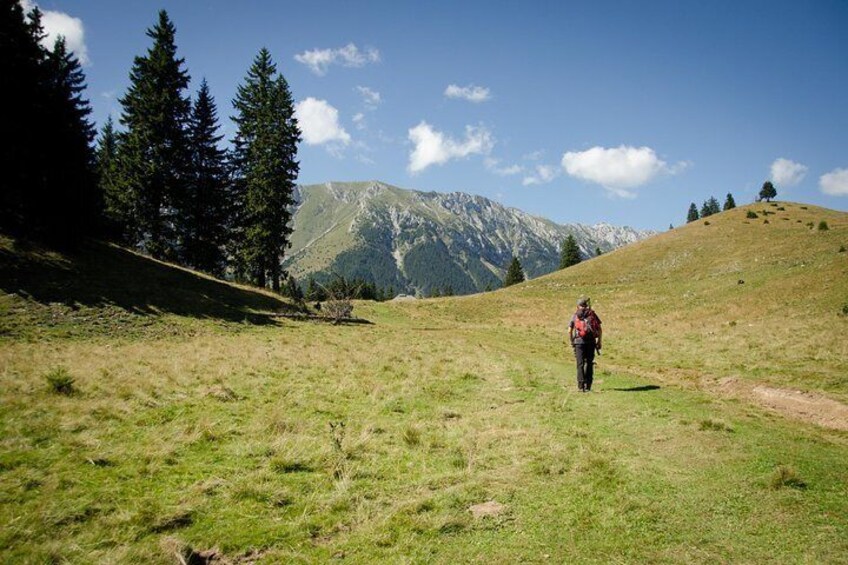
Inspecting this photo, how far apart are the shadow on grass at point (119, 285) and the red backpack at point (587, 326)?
69.2 feet

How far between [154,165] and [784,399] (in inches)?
1705

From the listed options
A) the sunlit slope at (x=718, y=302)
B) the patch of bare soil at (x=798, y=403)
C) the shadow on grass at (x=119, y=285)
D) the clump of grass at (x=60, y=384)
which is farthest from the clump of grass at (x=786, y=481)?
the shadow on grass at (x=119, y=285)

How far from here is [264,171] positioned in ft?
137

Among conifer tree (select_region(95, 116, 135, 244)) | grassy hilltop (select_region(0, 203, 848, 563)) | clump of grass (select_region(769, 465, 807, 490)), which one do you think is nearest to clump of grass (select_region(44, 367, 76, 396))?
grassy hilltop (select_region(0, 203, 848, 563))

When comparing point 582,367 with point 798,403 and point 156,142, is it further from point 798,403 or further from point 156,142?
point 156,142

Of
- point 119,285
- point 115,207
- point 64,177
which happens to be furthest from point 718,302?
point 115,207

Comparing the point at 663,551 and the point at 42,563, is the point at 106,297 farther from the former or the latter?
the point at 663,551

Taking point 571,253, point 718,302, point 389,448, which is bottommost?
point 389,448

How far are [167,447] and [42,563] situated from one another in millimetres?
3204

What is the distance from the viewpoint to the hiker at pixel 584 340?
45.4 ft

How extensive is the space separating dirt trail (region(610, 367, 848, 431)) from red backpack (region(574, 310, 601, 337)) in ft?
16.5

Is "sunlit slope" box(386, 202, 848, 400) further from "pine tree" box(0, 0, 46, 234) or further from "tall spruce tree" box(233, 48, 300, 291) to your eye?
"pine tree" box(0, 0, 46, 234)

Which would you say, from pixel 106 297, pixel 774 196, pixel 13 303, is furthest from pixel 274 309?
pixel 774 196

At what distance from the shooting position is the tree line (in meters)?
24.9
